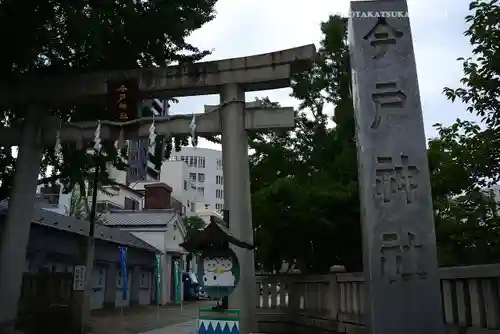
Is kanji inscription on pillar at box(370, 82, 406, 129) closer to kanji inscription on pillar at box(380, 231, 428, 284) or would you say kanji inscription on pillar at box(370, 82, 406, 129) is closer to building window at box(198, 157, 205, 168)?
kanji inscription on pillar at box(380, 231, 428, 284)

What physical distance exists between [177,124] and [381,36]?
4.51 m

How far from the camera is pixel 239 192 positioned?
884 centimetres

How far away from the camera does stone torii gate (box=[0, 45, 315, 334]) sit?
29.1 ft

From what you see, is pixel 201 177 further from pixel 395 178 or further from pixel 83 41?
pixel 395 178

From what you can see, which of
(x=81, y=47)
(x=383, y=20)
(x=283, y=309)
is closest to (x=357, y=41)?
(x=383, y=20)

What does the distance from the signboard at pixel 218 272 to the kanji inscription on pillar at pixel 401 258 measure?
6.19ft

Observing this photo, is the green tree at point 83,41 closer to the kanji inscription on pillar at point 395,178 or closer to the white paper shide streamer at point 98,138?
the white paper shide streamer at point 98,138

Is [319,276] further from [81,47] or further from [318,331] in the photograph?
[81,47]

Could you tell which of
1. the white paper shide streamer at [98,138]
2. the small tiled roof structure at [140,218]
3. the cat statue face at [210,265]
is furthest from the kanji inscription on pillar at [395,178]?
the small tiled roof structure at [140,218]

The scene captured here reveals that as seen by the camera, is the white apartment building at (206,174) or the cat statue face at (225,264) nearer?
the cat statue face at (225,264)

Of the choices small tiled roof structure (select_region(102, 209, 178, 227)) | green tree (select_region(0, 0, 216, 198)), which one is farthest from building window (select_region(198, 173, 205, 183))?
green tree (select_region(0, 0, 216, 198))

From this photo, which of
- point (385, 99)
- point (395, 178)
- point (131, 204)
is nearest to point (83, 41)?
point (385, 99)

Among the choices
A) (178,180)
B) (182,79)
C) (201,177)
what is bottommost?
(182,79)

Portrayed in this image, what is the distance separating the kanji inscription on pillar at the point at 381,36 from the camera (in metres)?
6.76
